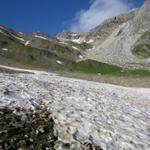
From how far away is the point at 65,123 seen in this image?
45.2 ft

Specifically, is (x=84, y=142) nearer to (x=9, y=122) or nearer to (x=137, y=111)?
(x=9, y=122)

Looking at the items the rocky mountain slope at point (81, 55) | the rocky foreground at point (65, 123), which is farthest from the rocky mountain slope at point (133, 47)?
the rocky foreground at point (65, 123)

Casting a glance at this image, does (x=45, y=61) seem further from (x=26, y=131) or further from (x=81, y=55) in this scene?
(x=26, y=131)

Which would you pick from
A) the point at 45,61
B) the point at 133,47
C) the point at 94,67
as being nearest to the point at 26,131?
the point at 94,67

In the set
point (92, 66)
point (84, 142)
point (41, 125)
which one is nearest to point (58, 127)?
point (41, 125)

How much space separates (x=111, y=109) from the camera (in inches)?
→ 720

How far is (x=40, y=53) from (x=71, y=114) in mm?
98561

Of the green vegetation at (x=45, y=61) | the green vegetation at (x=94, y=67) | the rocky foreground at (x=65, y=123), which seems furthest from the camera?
the green vegetation at (x=45, y=61)

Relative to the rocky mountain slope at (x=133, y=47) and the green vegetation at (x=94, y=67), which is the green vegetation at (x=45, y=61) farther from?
the rocky mountain slope at (x=133, y=47)

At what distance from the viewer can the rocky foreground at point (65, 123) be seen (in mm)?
11875

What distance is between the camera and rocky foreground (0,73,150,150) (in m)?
11.9

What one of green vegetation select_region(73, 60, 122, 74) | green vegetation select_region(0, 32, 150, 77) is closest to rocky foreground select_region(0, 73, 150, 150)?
green vegetation select_region(0, 32, 150, 77)

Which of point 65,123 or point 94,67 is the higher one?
point 94,67

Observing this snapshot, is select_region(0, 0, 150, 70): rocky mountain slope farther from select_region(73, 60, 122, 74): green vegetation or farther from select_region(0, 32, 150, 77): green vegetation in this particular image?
select_region(73, 60, 122, 74): green vegetation
